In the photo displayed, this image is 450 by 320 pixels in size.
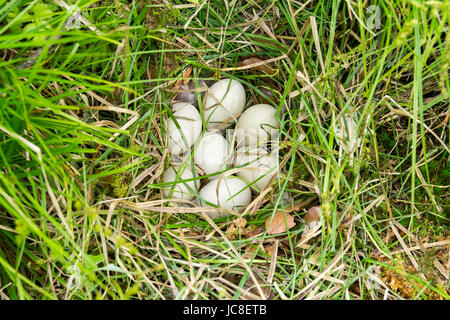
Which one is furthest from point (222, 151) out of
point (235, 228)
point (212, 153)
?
point (235, 228)

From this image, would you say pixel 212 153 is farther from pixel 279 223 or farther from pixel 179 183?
pixel 279 223

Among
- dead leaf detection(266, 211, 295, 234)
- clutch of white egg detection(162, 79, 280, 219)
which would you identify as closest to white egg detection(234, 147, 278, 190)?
clutch of white egg detection(162, 79, 280, 219)

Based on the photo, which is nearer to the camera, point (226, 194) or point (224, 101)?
point (226, 194)

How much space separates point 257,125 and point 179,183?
0.39m

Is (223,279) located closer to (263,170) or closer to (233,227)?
(233,227)

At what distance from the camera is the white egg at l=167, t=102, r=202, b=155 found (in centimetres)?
172

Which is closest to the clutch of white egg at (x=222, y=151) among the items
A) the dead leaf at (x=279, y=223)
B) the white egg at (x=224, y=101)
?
the white egg at (x=224, y=101)

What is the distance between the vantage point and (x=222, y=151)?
1709 millimetres

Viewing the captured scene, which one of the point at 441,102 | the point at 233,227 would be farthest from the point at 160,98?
the point at 441,102

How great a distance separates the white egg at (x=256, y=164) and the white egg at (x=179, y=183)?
0.64 feet

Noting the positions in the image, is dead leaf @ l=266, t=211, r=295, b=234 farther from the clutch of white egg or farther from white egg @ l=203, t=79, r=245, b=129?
white egg @ l=203, t=79, r=245, b=129

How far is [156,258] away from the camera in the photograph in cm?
153
